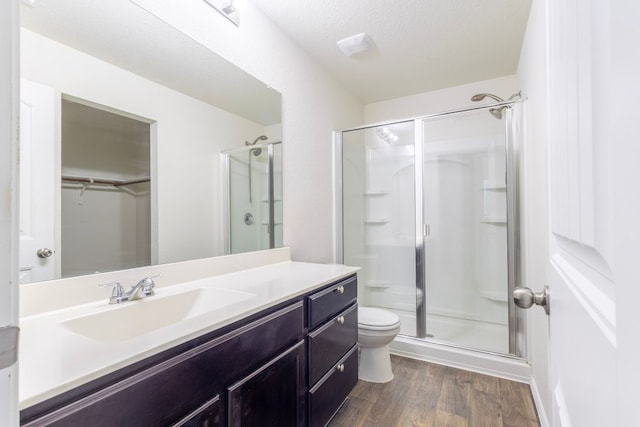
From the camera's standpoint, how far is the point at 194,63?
1492 millimetres

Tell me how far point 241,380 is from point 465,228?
2.50 meters

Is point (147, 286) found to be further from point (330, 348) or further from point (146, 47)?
point (146, 47)

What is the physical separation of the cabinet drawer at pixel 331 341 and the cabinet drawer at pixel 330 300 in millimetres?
37

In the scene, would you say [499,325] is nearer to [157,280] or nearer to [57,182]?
[157,280]

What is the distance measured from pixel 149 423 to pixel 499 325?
2.77m

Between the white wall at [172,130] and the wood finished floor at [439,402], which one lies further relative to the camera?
the wood finished floor at [439,402]

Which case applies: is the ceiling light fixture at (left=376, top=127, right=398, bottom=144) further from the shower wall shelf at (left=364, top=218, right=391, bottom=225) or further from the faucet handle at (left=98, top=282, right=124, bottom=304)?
the faucet handle at (left=98, top=282, right=124, bottom=304)

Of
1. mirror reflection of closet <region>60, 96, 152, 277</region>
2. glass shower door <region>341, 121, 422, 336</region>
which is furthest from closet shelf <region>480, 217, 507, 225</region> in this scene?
mirror reflection of closet <region>60, 96, 152, 277</region>

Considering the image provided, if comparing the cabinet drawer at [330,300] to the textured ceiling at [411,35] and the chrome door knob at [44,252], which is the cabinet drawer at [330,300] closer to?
the chrome door knob at [44,252]

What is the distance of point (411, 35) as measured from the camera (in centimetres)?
209

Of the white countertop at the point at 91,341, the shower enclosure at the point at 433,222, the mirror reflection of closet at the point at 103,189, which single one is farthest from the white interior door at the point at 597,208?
the shower enclosure at the point at 433,222

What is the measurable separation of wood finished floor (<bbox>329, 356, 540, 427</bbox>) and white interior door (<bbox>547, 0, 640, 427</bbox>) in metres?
1.39

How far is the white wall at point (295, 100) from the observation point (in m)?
1.53

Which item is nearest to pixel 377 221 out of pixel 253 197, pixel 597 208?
pixel 253 197
